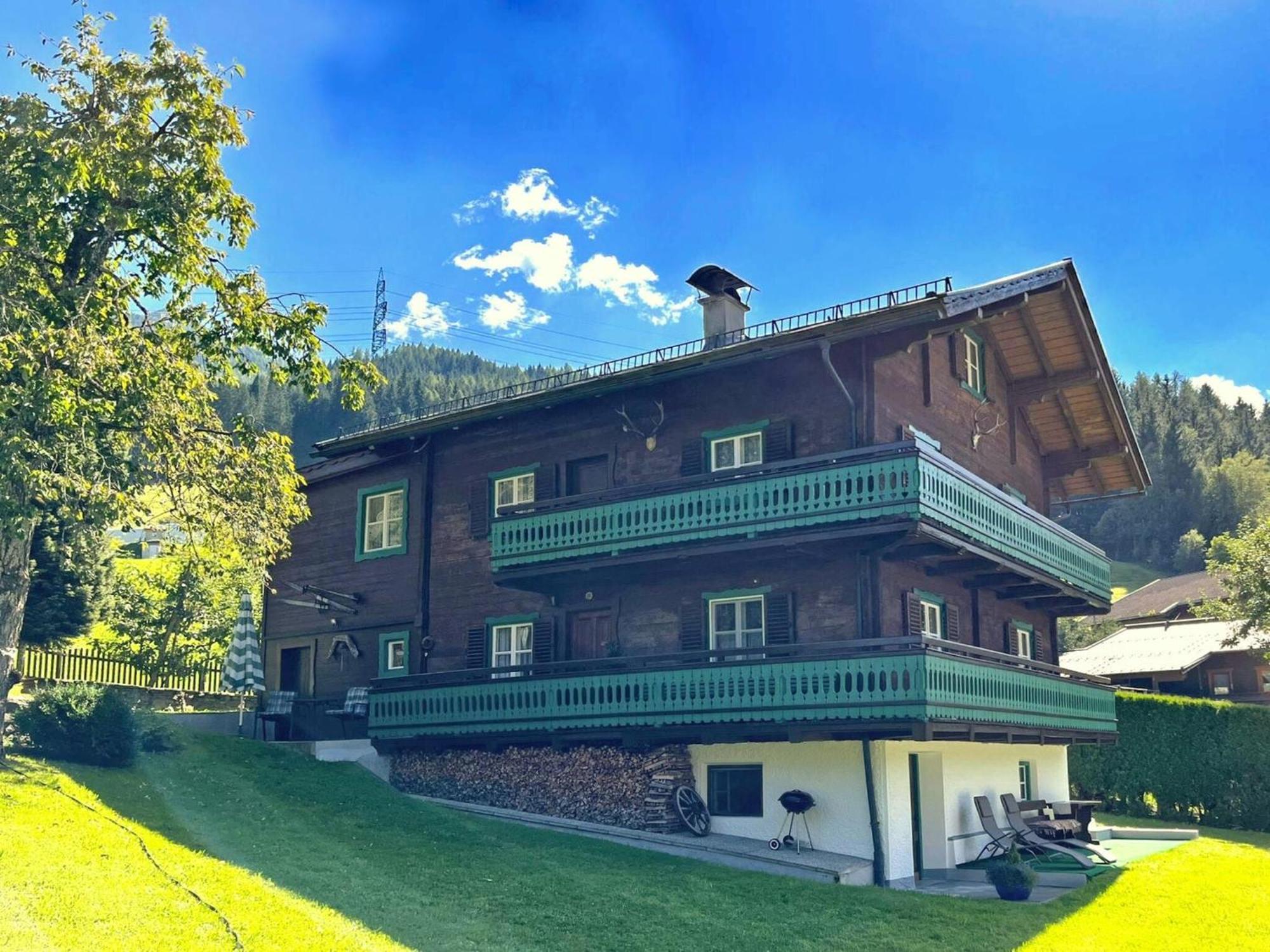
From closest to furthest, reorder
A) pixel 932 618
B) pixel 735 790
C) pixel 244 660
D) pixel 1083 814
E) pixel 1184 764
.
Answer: pixel 735 790 → pixel 932 618 → pixel 1083 814 → pixel 244 660 → pixel 1184 764

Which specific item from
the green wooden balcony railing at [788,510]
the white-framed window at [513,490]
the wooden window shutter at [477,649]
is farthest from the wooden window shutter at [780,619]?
the wooden window shutter at [477,649]

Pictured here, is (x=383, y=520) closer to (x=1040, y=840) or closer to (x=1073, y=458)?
(x=1040, y=840)

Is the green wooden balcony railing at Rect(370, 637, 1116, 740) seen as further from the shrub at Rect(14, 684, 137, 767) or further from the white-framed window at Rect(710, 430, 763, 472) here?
the shrub at Rect(14, 684, 137, 767)

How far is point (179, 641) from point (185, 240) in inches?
1295

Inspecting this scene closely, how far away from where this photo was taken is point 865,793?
20.3 meters

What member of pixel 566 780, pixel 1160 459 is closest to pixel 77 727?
pixel 566 780

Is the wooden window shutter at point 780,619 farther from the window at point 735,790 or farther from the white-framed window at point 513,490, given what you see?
the white-framed window at point 513,490

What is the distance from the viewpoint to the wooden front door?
80.5ft

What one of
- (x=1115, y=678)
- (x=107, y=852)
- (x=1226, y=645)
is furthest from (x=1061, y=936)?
(x=1115, y=678)

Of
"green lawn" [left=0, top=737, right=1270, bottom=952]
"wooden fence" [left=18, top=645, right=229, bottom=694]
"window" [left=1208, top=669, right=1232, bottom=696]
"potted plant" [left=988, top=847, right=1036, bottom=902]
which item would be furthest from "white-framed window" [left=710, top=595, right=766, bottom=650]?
"window" [left=1208, top=669, right=1232, bottom=696]

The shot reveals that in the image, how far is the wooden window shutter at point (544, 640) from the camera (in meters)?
24.9

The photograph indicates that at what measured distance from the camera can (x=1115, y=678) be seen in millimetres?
49250

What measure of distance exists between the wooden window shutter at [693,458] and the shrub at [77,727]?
11045mm

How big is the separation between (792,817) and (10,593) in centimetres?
1323
